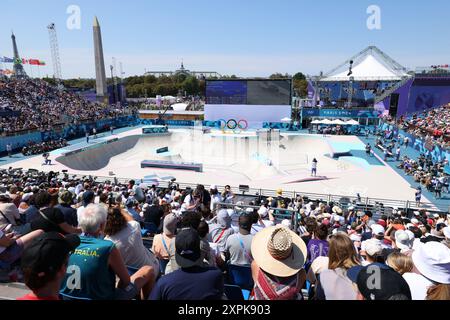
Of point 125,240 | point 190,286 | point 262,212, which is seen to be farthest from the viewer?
point 262,212

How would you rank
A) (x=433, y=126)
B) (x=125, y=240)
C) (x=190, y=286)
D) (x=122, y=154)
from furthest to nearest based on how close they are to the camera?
(x=122, y=154) < (x=433, y=126) < (x=125, y=240) < (x=190, y=286)

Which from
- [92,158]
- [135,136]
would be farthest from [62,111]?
[92,158]

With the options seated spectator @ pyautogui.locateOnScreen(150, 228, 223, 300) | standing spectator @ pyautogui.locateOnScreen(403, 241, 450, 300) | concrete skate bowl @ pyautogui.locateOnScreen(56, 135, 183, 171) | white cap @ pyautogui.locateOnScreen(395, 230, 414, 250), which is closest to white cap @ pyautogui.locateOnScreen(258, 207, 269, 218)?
white cap @ pyautogui.locateOnScreen(395, 230, 414, 250)

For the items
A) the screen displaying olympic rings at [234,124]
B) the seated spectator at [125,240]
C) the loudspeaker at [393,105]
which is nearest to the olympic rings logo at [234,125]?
the screen displaying olympic rings at [234,124]

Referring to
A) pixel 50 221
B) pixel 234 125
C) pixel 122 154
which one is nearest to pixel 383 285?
pixel 50 221

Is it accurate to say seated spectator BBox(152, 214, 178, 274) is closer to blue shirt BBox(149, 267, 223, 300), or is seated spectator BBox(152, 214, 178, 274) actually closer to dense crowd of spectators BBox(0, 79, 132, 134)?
blue shirt BBox(149, 267, 223, 300)

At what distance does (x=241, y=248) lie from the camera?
457cm

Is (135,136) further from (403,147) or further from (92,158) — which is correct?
(403,147)

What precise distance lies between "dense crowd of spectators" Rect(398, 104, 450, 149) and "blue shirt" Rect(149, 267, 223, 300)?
26636 millimetres

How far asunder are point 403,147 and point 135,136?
99.0ft

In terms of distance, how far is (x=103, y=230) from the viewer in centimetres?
357

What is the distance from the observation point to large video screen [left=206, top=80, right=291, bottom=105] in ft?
144

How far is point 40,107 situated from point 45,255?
4670 cm

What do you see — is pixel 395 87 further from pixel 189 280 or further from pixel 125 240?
pixel 189 280
